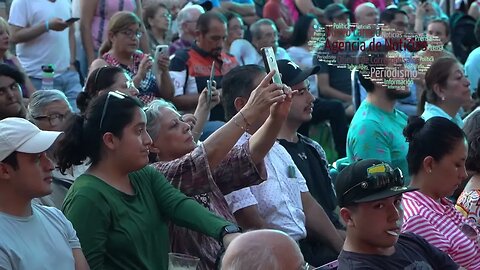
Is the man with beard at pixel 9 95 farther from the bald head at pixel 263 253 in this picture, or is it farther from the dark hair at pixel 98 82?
the bald head at pixel 263 253

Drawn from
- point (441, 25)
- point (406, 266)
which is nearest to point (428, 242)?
point (406, 266)

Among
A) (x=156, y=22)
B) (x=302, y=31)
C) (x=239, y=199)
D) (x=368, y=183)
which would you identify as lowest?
(x=302, y=31)

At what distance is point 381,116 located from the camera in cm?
710

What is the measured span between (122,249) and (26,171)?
0.55 m

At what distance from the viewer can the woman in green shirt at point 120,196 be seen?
450 centimetres

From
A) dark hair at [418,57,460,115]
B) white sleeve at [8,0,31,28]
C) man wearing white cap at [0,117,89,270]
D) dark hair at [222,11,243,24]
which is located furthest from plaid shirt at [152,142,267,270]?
dark hair at [222,11,243,24]

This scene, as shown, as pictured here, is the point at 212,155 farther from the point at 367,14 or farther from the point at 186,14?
the point at 367,14

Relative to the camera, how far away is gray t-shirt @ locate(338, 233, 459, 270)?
168 inches

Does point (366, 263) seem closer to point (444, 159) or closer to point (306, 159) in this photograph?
point (444, 159)

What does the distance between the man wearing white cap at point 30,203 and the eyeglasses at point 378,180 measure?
1207mm

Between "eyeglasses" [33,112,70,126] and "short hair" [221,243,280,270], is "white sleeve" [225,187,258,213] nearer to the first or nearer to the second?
"eyeglasses" [33,112,70,126]

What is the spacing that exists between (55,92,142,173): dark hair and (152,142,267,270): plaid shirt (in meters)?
0.39

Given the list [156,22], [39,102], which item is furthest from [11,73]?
[156,22]

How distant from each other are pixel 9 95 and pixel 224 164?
1799mm
